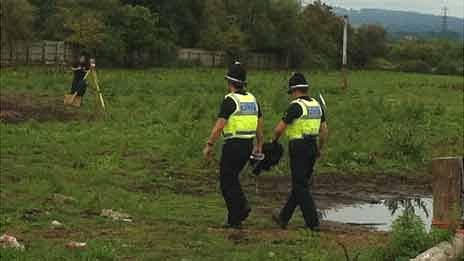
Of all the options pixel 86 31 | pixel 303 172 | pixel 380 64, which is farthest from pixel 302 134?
pixel 380 64

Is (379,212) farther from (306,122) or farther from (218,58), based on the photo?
(218,58)

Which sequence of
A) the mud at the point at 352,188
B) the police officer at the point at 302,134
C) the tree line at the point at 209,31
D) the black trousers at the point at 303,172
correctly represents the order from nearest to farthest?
the police officer at the point at 302,134, the black trousers at the point at 303,172, the mud at the point at 352,188, the tree line at the point at 209,31

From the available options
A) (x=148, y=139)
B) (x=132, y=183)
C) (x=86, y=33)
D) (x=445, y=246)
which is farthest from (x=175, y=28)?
(x=445, y=246)

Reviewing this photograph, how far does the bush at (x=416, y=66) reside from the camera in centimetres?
8925

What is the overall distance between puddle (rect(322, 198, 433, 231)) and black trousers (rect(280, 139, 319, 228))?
146 cm

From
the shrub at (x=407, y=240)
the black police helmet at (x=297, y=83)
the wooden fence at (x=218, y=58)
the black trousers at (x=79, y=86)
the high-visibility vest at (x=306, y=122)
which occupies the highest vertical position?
the black police helmet at (x=297, y=83)

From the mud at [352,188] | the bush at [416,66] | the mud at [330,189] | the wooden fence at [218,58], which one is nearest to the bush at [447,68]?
the bush at [416,66]

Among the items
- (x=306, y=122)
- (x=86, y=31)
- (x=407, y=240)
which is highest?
(x=306, y=122)

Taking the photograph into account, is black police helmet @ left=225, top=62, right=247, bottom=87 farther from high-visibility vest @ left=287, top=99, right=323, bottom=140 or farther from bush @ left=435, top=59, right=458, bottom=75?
bush @ left=435, top=59, right=458, bottom=75

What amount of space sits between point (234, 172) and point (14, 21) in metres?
47.2

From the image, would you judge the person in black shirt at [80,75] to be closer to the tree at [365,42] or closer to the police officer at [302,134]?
the police officer at [302,134]

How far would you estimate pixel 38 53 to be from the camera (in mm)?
59875

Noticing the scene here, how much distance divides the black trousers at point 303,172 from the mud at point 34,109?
12771mm

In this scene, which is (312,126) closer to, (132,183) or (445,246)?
(445,246)
